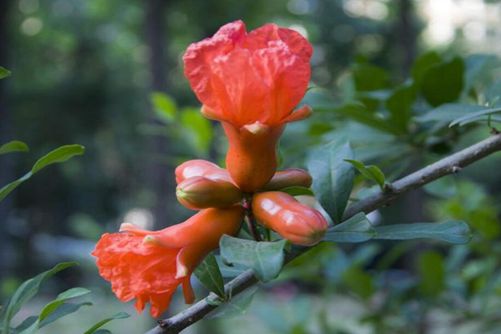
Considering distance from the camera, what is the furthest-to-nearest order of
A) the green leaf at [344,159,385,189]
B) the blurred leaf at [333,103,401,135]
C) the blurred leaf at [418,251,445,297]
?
the blurred leaf at [418,251,445,297]
the blurred leaf at [333,103,401,135]
the green leaf at [344,159,385,189]

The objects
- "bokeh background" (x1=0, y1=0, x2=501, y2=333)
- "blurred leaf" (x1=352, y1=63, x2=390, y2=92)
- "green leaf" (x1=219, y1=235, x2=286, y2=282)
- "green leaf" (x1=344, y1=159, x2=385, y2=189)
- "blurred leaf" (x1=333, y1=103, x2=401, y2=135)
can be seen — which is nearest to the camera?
"green leaf" (x1=219, y1=235, x2=286, y2=282)

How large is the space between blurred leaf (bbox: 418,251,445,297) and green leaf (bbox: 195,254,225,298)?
631mm

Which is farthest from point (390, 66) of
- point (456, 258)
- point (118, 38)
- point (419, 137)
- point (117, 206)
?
point (419, 137)

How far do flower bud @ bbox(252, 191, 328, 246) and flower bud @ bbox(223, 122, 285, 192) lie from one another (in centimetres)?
2

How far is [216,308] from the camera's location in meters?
0.45

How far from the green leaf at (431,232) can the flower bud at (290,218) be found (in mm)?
64

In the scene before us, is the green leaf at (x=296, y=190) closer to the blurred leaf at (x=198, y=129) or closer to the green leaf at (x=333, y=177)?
the green leaf at (x=333, y=177)

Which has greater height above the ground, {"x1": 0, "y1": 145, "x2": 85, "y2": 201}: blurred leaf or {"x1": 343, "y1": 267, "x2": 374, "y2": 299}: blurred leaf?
{"x1": 0, "y1": 145, "x2": 85, "y2": 201}: blurred leaf

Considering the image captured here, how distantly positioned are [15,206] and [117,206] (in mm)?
1422

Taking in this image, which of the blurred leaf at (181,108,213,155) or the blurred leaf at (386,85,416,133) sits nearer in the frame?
Answer: the blurred leaf at (386,85,416,133)

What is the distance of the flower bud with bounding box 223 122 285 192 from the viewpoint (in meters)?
0.43

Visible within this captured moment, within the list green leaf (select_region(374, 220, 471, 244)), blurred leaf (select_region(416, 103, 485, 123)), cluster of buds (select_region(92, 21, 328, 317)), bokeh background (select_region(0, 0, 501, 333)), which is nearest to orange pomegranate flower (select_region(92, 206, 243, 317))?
cluster of buds (select_region(92, 21, 328, 317))

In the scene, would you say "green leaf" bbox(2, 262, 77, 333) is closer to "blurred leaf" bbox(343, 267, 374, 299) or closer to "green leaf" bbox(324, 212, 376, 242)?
"green leaf" bbox(324, 212, 376, 242)

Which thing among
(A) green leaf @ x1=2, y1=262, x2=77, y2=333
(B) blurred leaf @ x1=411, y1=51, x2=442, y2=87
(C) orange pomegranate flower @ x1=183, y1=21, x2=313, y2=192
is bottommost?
(A) green leaf @ x1=2, y1=262, x2=77, y2=333
